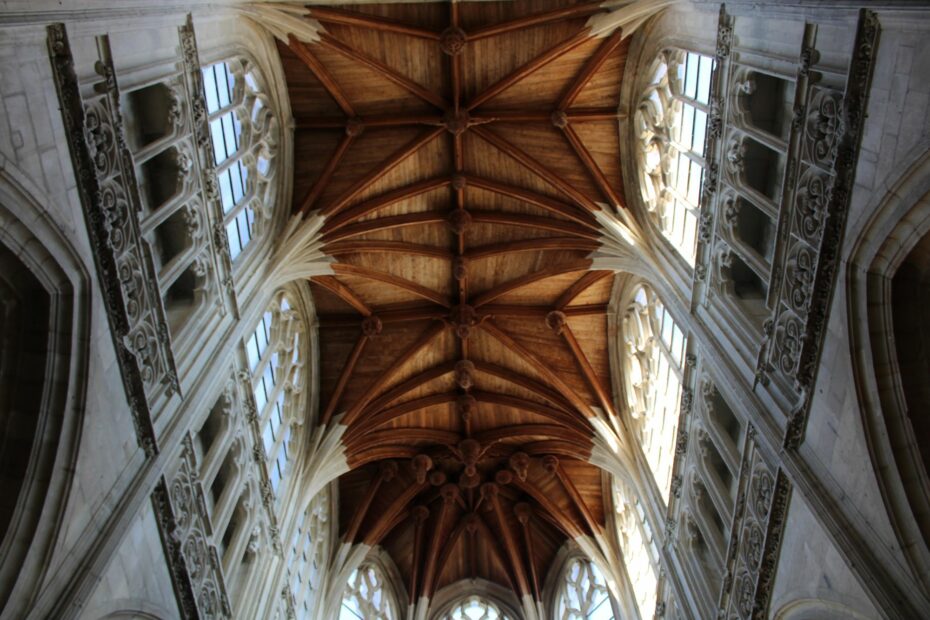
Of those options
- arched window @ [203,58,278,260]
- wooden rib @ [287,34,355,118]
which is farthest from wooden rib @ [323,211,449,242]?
wooden rib @ [287,34,355,118]

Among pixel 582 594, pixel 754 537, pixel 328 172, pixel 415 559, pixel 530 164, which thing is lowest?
pixel 754 537

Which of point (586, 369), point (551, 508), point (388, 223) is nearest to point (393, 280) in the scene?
point (388, 223)

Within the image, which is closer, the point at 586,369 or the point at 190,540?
the point at 190,540

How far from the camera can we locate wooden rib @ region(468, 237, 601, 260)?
19.4 m

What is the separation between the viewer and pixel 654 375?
1836cm

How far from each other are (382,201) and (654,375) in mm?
7565

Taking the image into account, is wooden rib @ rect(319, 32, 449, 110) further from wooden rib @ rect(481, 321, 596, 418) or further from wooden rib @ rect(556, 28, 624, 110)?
wooden rib @ rect(481, 321, 596, 418)

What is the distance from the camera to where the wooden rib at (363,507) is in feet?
76.2

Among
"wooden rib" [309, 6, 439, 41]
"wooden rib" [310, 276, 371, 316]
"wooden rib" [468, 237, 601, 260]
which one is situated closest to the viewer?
"wooden rib" [309, 6, 439, 41]

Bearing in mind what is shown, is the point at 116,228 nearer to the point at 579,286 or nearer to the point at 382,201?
the point at 382,201

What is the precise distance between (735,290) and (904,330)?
4.19 m

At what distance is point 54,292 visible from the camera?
29.2 ft

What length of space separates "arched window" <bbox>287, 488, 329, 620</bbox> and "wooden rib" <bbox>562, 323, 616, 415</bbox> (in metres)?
7.90

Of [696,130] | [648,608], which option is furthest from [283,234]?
[648,608]
